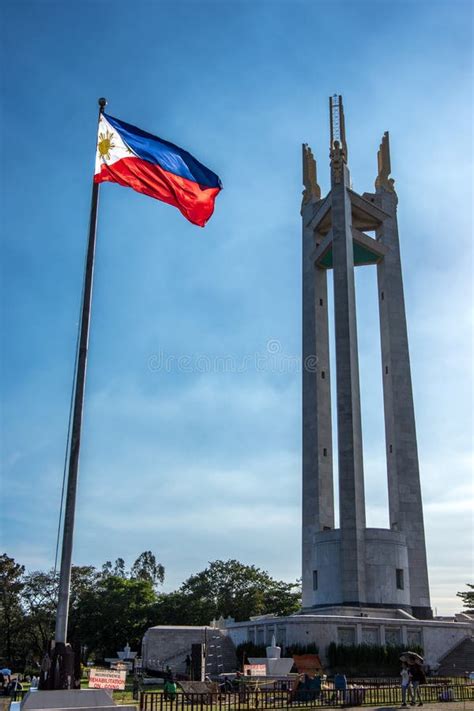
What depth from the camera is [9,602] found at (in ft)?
226

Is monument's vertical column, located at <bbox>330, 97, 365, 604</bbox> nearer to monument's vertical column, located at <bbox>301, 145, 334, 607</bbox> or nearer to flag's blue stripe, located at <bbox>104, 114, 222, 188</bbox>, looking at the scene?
monument's vertical column, located at <bbox>301, 145, 334, 607</bbox>

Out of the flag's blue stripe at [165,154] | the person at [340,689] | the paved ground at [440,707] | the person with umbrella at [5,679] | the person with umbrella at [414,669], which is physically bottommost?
the person with umbrella at [5,679]

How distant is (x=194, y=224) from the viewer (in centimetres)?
1825

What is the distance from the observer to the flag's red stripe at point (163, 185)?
17.4m

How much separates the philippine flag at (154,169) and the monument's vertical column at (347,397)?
2777cm

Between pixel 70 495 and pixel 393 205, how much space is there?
153 ft

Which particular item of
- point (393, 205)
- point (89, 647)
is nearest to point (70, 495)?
point (393, 205)

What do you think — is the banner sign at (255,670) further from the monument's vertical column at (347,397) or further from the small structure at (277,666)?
the monument's vertical column at (347,397)

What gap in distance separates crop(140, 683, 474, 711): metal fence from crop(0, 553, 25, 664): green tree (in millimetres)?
52270

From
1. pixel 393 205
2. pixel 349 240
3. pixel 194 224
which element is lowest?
pixel 194 224

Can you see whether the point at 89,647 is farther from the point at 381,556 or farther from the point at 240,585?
the point at 381,556

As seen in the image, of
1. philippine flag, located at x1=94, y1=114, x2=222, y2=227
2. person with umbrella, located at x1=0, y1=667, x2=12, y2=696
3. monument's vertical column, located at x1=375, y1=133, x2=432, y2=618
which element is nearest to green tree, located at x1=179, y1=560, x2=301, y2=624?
monument's vertical column, located at x1=375, y1=133, x2=432, y2=618

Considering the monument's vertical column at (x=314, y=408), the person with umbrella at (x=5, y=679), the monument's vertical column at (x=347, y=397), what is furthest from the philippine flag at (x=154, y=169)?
the monument's vertical column at (x=314, y=408)

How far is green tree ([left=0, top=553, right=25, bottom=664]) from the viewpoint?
225 ft
